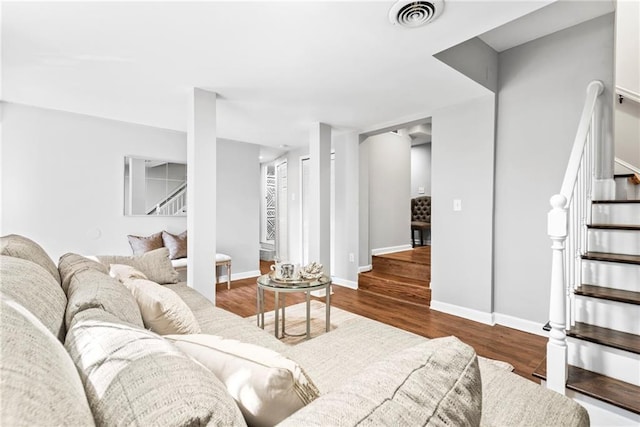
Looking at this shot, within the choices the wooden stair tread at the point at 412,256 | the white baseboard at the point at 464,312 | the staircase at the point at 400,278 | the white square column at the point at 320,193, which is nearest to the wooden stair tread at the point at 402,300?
the staircase at the point at 400,278

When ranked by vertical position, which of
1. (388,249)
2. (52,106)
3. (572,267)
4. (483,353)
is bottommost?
(483,353)

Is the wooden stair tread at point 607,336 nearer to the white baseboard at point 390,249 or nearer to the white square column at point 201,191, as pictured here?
the white square column at point 201,191

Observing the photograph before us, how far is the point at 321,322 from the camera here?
123 inches

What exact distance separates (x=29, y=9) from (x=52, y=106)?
6.53ft

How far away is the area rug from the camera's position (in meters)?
2.81

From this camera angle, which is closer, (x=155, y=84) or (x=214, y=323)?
(x=214, y=323)

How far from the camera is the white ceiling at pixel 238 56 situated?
178 centimetres

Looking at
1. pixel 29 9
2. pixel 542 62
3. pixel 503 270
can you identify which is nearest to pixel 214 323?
pixel 29 9

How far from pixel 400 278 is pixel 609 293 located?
2563 mm

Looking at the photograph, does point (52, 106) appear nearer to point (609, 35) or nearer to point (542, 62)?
point (542, 62)

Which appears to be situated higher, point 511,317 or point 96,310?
point 96,310

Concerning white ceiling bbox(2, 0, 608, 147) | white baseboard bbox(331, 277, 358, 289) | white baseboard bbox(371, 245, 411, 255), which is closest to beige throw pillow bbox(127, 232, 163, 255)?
white ceiling bbox(2, 0, 608, 147)

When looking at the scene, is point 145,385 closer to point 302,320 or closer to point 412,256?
point 302,320

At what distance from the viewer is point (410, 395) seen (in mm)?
564
